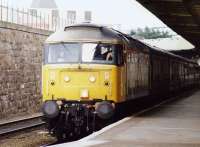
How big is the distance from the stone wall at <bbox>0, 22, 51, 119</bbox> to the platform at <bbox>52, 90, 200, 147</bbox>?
6937mm

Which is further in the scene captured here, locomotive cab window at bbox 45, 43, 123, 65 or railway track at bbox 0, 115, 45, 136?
railway track at bbox 0, 115, 45, 136

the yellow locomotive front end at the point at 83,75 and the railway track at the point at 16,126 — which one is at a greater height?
the yellow locomotive front end at the point at 83,75

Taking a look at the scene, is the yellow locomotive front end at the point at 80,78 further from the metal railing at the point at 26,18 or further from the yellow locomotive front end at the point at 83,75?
the metal railing at the point at 26,18

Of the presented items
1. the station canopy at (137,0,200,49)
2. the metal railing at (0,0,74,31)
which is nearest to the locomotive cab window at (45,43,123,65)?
the station canopy at (137,0,200,49)

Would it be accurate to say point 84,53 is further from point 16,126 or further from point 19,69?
point 19,69

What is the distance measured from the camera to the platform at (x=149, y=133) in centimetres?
1138

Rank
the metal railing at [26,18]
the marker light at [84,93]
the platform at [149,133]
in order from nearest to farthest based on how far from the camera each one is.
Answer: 1. the platform at [149,133]
2. the marker light at [84,93]
3. the metal railing at [26,18]

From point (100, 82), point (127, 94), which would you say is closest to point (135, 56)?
point (127, 94)

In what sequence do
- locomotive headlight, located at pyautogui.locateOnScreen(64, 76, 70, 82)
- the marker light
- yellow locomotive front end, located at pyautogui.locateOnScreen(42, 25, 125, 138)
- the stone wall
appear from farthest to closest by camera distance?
the stone wall < locomotive headlight, located at pyautogui.locateOnScreen(64, 76, 70, 82) < the marker light < yellow locomotive front end, located at pyautogui.locateOnScreen(42, 25, 125, 138)

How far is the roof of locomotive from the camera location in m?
15.8

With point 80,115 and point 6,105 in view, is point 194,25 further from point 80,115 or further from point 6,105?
point 80,115

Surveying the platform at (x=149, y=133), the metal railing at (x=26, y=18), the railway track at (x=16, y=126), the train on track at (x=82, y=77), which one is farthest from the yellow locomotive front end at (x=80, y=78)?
the metal railing at (x=26, y=18)

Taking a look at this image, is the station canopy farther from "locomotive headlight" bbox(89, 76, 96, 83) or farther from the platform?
"locomotive headlight" bbox(89, 76, 96, 83)

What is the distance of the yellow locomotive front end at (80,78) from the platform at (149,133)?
2.80ft
